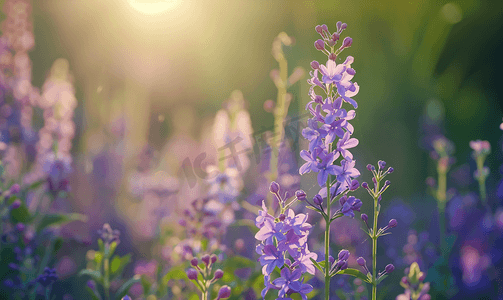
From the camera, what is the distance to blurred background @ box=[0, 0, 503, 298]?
20.2 feet

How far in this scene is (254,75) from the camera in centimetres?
752

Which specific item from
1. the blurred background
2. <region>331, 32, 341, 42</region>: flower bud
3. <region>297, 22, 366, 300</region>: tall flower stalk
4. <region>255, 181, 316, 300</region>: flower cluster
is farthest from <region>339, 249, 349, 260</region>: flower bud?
the blurred background

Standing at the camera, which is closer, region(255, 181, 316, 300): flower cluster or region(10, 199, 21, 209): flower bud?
region(255, 181, 316, 300): flower cluster

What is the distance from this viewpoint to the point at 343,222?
13.7 feet

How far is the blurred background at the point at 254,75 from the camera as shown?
20.2ft

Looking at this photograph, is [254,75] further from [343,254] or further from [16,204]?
[343,254]

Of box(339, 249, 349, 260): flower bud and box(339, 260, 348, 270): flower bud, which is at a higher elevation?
box(339, 249, 349, 260): flower bud

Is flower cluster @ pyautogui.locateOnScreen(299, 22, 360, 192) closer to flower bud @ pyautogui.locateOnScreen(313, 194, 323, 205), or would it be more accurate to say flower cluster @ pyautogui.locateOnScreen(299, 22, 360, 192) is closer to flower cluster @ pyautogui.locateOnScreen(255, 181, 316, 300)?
flower bud @ pyautogui.locateOnScreen(313, 194, 323, 205)

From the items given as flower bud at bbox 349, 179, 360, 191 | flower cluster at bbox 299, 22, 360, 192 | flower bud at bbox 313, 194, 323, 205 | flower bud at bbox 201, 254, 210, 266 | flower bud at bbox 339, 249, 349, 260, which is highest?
flower cluster at bbox 299, 22, 360, 192

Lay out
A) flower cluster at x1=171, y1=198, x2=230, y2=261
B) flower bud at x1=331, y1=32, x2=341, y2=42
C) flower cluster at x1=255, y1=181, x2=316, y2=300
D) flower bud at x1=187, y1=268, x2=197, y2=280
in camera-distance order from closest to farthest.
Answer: flower cluster at x1=255, y1=181, x2=316, y2=300, flower bud at x1=331, y1=32, x2=341, y2=42, flower bud at x1=187, y1=268, x2=197, y2=280, flower cluster at x1=171, y1=198, x2=230, y2=261

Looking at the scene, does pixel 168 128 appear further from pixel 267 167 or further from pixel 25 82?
pixel 267 167

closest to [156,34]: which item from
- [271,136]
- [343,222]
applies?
[271,136]

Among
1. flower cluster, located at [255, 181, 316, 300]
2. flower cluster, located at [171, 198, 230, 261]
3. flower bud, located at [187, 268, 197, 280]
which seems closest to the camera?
flower cluster, located at [255, 181, 316, 300]

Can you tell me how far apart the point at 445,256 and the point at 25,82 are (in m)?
4.84
